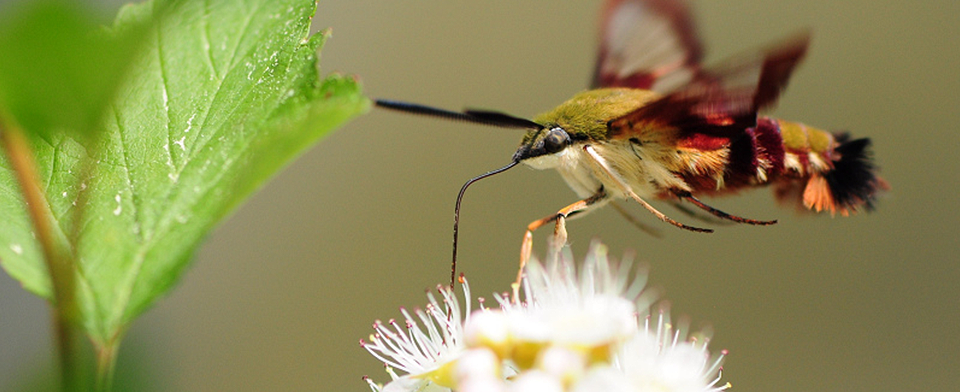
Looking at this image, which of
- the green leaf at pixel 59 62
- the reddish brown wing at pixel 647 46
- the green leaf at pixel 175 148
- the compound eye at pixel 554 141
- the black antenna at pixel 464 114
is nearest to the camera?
the green leaf at pixel 59 62

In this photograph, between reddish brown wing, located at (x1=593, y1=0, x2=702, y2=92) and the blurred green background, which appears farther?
the blurred green background

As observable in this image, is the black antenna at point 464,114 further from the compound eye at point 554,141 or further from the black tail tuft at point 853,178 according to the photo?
the black tail tuft at point 853,178

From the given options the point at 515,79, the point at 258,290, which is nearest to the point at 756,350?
the point at 515,79

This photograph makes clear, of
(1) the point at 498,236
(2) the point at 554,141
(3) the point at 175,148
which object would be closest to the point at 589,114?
(2) the point at 554,141

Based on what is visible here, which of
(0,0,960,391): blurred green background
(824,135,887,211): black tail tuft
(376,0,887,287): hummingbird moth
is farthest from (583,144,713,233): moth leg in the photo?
(0,0,960,391): blurred green background

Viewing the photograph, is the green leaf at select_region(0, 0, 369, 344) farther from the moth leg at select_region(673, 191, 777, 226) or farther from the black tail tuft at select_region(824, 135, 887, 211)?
the black tail tuft at select_region(824, 135, 887, 211)

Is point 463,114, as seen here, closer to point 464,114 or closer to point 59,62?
point 464,114

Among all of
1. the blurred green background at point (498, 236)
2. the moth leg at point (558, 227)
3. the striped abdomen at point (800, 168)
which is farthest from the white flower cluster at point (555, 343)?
the blurred green background at point (498, 236)

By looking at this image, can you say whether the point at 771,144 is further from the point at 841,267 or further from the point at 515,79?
the point at 515,79
